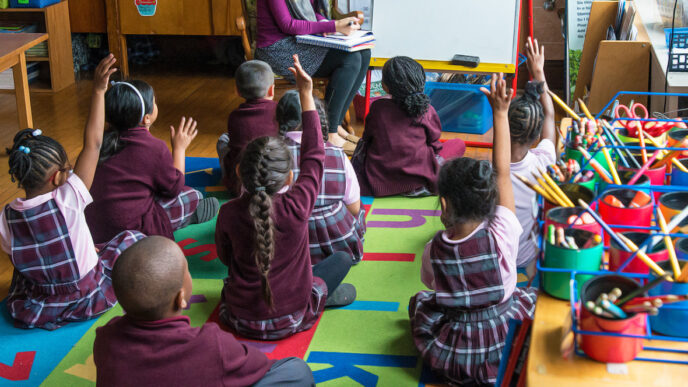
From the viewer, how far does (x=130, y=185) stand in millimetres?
2545

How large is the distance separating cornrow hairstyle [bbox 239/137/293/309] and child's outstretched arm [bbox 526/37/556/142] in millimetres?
771

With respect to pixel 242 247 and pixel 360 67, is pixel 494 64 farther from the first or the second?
pixel 242 247

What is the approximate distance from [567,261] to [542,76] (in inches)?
45.2

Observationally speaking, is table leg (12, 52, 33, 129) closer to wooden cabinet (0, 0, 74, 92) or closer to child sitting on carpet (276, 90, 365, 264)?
wooden cabinet (0, 0, 74, 92)

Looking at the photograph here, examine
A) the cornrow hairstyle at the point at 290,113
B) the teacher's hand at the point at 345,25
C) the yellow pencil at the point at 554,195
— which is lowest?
the cornrow hairstyle at the point at 290,113

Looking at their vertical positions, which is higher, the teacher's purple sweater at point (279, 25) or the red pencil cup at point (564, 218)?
the teacher's purple sweater at point (279, 25)

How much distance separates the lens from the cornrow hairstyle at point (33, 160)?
85.2 inches

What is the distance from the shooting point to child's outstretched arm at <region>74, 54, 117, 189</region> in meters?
2.29

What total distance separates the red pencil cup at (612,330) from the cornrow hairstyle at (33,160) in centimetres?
168

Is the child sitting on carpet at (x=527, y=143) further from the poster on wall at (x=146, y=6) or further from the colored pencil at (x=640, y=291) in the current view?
the poster on wall at (x=146, y=6)

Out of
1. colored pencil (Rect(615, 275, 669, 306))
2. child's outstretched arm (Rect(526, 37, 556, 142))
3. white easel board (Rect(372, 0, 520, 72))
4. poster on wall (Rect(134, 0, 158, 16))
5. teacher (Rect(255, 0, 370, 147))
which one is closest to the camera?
colored pencil (Rect(615, 275, 669, 306))

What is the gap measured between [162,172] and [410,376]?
115cm

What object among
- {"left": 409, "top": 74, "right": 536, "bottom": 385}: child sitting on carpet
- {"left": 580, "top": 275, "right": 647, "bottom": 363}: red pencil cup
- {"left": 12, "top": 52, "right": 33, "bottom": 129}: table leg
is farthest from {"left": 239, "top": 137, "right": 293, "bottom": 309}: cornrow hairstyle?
{"left": 12, "top": 52, "right": 33, "bottom": 129}: table leg

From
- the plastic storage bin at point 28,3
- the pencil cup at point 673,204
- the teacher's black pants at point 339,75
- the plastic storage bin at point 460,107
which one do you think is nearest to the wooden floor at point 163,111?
the plastic storage bin at point 460,107
